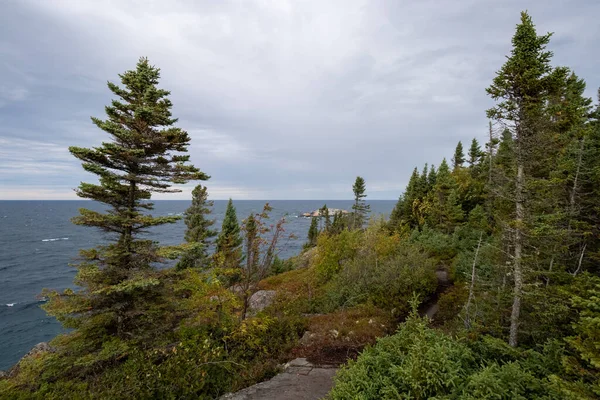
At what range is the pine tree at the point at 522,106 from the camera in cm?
687

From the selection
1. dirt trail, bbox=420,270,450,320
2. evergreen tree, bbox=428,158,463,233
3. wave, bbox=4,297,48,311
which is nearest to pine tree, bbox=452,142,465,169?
evergreen tree, bbox=428,158,463,233

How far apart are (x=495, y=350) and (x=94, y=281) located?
11813mm

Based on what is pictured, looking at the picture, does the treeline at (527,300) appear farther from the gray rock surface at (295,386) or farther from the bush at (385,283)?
the bush at (385,283)

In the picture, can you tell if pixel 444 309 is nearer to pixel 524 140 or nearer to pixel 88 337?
pixel 524 140

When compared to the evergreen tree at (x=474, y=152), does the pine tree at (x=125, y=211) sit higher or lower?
lower

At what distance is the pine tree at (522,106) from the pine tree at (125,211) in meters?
10.2

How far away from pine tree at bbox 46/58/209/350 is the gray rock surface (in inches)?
179

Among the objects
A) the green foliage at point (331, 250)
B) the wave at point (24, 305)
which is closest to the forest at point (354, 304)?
the green foliage at point (331, 250)

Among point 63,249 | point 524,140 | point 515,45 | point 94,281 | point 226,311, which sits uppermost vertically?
point 515,45

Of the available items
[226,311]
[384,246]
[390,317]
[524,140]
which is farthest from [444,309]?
[226,311]

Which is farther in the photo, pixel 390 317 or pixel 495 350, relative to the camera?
pixel 390 317

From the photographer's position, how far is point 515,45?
289 inches

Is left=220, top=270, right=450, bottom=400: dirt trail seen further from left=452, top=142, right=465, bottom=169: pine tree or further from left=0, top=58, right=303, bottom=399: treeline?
left=452, top=142, right=465, bottom=169: pine tree

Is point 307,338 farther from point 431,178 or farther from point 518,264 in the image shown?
point 431,178
